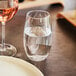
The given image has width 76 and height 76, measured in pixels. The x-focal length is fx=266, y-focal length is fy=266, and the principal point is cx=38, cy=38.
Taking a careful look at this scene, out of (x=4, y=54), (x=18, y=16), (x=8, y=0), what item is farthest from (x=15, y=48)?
(x=18, y=16)

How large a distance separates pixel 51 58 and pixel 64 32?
20 cm

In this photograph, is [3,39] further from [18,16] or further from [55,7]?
[55,7]

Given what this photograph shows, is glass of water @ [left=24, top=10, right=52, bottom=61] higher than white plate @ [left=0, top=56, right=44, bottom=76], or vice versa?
glass of water @ [left=24, top=10, right=52, bottom=61]

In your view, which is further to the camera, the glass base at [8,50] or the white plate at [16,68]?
the glass base at [8,50]

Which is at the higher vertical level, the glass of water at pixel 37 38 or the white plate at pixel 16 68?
the glass of water at pixel 37 38

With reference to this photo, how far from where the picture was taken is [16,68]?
2.32 ft

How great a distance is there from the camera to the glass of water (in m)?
0.76

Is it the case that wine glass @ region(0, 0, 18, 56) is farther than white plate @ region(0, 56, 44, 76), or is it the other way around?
wine glass @ region(0, 0, 18, 56)

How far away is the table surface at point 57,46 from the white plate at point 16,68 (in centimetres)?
4

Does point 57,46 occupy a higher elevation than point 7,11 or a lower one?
lower

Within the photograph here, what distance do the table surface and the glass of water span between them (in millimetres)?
21

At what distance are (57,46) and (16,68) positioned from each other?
0.64 feet

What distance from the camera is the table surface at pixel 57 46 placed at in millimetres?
735

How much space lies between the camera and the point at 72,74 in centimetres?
Result: 71
